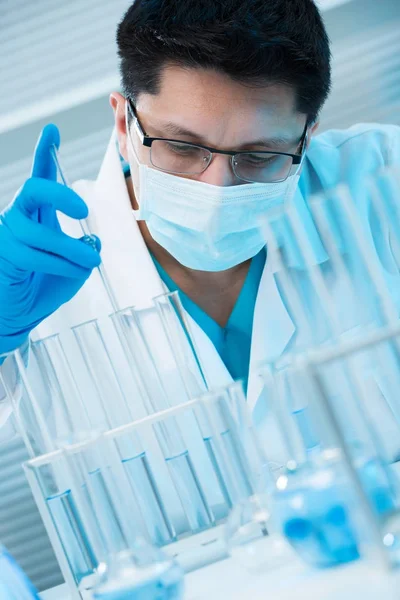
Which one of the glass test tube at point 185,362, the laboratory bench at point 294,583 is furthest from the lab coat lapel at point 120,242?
the laboratory bench at point 294,583

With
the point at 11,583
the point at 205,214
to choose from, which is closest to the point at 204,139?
the point at 205,214

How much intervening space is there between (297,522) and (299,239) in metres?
0.38

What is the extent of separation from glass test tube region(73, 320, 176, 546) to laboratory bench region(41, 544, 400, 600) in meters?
0.10

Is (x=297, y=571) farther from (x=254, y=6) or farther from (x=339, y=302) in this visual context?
(x=254, y=6)

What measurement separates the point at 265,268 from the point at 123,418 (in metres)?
0.92

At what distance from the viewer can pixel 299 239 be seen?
2.91 feet

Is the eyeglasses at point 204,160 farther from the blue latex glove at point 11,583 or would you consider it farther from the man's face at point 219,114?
the blue latex glove at point 11,583

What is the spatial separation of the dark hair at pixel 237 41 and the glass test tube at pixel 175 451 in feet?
2.26

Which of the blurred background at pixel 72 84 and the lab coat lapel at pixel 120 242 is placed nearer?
the lab coat lapel at pixel 120 242

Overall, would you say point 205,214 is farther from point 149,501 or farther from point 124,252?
point 149,501

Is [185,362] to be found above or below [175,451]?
above

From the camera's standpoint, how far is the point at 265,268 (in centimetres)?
193

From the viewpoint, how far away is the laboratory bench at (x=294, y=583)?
2.52 ft

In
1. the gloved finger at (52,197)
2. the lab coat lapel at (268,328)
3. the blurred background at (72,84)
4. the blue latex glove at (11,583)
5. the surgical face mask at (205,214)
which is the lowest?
the blue latex glove at (11,583)
